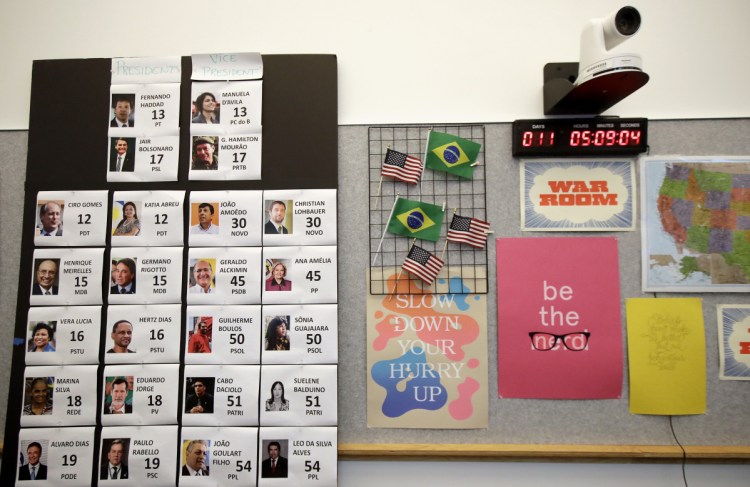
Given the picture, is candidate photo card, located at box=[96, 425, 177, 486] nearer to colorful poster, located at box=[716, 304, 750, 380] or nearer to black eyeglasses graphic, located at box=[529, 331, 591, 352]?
black eyeglasses graphic, located at box=[529, 331, 591, 352]

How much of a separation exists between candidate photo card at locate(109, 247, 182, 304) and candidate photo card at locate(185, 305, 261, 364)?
0.11 metres

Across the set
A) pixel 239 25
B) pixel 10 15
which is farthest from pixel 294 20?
pixel 10 15

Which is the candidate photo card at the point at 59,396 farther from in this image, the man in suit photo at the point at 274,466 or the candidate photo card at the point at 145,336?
the man in suit photo at the point at 274,466

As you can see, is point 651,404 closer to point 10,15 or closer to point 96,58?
point 96,58

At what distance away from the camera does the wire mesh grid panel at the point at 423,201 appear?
1.30 meters

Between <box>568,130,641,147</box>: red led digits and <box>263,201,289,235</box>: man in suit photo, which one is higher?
<box>568,130,641,147</box>: red led digits

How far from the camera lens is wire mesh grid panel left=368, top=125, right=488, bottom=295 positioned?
130 cm

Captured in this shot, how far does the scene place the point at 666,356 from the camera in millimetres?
1273

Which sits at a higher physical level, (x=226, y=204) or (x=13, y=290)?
(x=226, y=204)

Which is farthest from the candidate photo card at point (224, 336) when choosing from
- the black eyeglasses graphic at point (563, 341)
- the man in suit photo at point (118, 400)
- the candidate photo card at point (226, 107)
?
the black eyeglasses graphic at point (563, 341)

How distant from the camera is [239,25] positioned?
1.38 m

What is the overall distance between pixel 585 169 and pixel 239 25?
3.90 feet

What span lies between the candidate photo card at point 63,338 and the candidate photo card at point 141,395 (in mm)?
97

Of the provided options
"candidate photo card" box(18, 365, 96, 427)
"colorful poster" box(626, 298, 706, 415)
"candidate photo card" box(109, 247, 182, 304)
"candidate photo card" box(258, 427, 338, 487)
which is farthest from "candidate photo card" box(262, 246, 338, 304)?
"colorful poster" box(626, 298, 706, 415)
